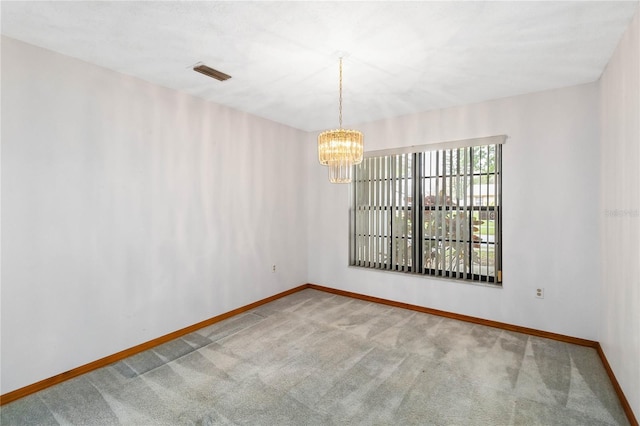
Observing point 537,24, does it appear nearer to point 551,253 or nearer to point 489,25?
point 489,25

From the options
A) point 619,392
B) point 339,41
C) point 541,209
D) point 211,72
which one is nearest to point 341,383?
point 619,392

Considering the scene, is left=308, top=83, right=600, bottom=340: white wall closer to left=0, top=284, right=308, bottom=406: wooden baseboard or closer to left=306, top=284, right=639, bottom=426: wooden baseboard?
left=306, top=284, right=639, bottom=426: wooden baseboard

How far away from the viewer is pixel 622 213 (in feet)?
7.69

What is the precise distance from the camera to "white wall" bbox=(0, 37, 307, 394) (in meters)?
2.37

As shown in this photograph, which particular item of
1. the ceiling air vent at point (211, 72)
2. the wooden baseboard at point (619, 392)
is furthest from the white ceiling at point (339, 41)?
the wooden baseboard at point (619, 392)

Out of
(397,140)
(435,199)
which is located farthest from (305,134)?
(435,199)

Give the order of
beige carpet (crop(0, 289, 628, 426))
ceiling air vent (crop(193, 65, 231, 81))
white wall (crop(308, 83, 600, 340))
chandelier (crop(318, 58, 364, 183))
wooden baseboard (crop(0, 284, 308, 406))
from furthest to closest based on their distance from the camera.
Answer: white wall (crop(308, 83, 600, 340)), ceiling air vent (crop(193, 65, 231, 81)), chandelier (crop(318, 58, 364, 183)), wooden baseboard (crop(0, 284, 308, 406)), beige carpet (crop(0, 289, 628, 426))

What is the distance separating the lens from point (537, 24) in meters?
2.14

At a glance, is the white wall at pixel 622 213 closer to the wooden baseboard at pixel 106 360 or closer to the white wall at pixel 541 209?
the white wall at pixel 541 209

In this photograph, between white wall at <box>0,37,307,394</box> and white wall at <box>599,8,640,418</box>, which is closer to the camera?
white wall at <box>599,8,640,418</box>

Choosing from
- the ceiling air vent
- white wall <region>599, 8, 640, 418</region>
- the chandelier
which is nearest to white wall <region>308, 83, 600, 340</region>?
white wall <region>599, 8, 640, 418</region>

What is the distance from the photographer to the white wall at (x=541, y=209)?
3148mm

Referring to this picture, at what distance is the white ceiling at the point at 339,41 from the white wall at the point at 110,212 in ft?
0.87

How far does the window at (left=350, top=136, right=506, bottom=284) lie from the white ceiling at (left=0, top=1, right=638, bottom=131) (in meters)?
0.88
